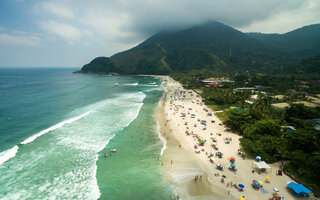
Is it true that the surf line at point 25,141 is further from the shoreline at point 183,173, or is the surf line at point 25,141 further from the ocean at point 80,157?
the shoreline at point 183,173

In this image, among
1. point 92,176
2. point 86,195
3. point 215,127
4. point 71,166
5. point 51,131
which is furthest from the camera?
point 215,127

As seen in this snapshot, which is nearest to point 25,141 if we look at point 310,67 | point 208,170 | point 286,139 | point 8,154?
point 8,154

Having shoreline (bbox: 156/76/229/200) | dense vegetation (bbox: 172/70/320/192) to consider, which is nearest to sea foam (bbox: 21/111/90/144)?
shoreline (bbox: 156/76/229/200)

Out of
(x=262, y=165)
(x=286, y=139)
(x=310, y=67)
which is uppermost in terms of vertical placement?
(x=310, y=67)

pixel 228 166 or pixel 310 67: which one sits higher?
pixel 310 67

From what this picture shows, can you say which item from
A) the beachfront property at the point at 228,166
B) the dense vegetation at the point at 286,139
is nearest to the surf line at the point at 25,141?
the beachfront property at the point at 228,166

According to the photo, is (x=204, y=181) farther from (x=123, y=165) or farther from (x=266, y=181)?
(x=123, y=165)

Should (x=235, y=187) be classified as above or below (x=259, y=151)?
below

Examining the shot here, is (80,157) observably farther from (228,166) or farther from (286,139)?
(286,139)

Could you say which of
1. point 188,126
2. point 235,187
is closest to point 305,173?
point 235,187
